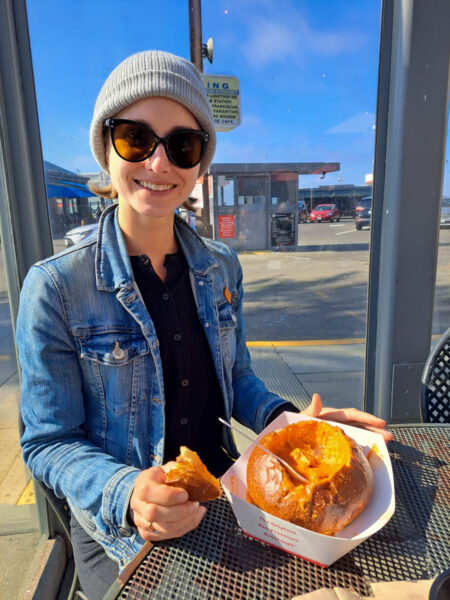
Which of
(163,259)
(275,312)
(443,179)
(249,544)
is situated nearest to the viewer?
(249,544)

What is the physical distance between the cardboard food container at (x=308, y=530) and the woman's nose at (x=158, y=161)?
91cm

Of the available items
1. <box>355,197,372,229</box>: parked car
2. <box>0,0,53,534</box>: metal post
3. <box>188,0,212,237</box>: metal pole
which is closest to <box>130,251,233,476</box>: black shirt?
<box>0,0,53,534</box>: metal post

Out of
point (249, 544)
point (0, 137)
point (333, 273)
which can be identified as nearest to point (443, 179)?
point (333, 273)

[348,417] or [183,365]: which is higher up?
[183,365]

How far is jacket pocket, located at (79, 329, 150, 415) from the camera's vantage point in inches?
49.9

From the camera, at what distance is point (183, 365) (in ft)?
4.55

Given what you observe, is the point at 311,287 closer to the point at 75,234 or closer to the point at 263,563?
the point at 75,234

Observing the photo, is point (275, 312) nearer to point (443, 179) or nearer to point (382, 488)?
point (443, 179)

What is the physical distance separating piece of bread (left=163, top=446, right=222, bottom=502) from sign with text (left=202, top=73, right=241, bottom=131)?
7.30 feet

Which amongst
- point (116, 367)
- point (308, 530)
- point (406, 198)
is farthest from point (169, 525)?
point (406, 198)

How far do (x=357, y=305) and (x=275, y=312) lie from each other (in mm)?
1033

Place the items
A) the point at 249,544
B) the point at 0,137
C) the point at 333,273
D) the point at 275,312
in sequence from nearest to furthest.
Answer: the point at 249,544 < the point at 0,137 < the point at 333,273 < the point at 275,312

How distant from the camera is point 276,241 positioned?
11.5 feet

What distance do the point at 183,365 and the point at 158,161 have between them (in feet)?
2.28
